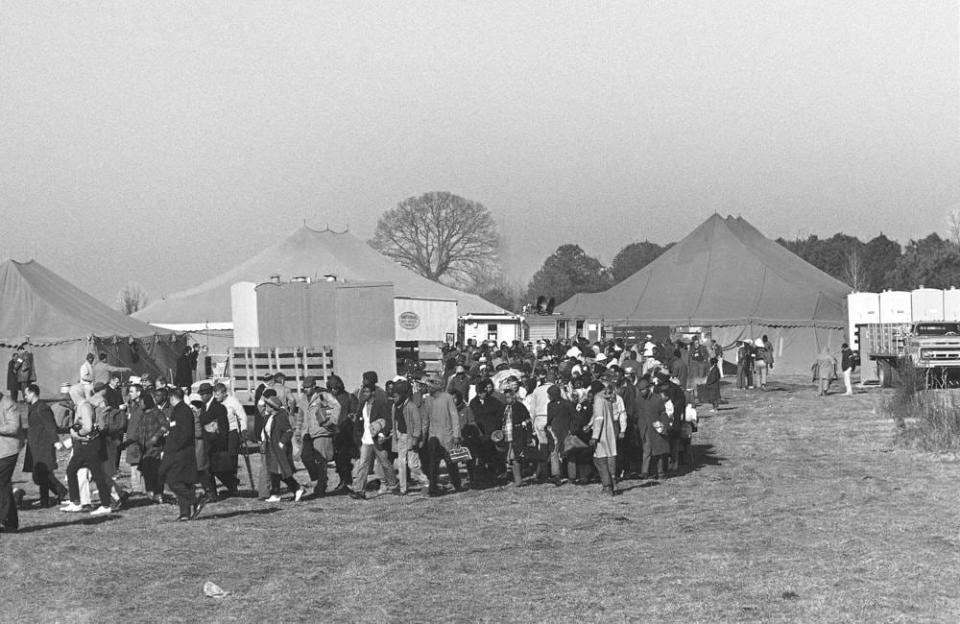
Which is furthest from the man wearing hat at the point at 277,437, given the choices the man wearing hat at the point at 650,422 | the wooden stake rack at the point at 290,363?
the wooden stake rack at the point at 290,363

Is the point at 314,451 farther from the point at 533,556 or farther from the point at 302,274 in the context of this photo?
the point at 302,274

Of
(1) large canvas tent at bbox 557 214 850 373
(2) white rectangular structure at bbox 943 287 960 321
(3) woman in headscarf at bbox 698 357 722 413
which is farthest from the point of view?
(1) large canvas tent at bbox 557 214 850 373

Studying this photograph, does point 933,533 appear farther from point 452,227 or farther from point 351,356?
point 452,227

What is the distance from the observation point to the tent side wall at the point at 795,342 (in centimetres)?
4988

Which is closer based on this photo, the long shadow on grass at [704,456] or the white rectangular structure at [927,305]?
the long shadow on grass at [704,456]

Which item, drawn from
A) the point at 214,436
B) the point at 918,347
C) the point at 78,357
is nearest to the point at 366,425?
the point at 214,436

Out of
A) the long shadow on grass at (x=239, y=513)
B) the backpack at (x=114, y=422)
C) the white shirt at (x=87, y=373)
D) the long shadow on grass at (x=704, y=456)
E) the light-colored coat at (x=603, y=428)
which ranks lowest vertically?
the long shadow on grass at (x=704, y=456)

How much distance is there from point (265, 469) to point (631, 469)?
585cm

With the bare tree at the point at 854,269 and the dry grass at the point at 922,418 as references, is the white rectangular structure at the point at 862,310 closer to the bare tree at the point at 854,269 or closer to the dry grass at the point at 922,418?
the dry grass at the point at 922,418

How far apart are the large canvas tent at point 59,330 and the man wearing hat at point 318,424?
65.8ft

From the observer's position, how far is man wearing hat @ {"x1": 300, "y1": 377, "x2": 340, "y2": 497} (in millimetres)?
16297

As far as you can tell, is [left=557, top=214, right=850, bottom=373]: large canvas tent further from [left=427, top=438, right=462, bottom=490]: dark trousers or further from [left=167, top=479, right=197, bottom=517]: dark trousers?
[left=167, top=479, right=197, bottom=517]: dark trousers

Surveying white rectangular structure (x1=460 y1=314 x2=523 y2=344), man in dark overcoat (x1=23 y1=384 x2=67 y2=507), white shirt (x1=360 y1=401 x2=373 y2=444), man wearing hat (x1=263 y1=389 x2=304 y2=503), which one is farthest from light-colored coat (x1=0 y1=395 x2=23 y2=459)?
white rectangular structure (x1=460 y1=314 x2=523 y2=344)

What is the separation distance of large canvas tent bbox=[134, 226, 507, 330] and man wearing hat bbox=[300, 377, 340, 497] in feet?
Result: 112
